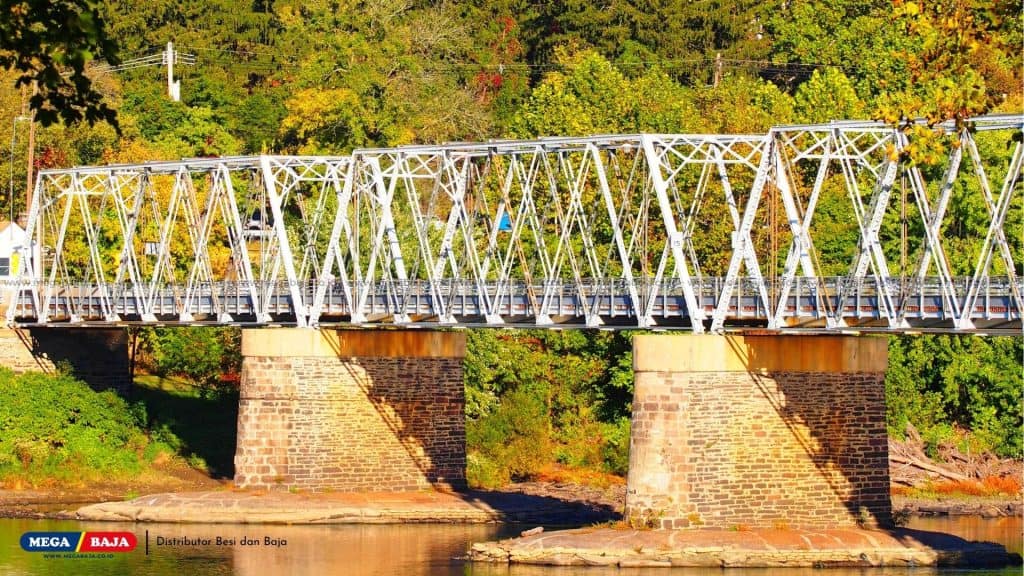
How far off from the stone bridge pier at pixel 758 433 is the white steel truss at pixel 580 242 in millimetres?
1272

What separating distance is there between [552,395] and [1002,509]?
20.3m

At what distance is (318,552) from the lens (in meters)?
62.1

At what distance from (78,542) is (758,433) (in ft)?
66.2

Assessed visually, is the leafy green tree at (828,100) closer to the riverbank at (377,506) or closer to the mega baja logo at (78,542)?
the riverbank at (377,506)

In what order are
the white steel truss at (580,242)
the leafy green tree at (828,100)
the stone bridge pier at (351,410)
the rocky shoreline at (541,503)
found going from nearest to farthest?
the white steel truss at (580,242)
the rocky shoreline at (541,503)
the stone bridge pier at (351,410)
the leafy green tree at (828,100)

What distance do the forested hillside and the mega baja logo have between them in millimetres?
16651

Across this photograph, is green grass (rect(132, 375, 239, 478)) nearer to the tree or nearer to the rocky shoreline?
the rocky shoreline

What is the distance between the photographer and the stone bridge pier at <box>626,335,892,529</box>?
2288 inches

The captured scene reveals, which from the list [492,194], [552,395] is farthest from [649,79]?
[552,395]

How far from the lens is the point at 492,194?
97.4 metres

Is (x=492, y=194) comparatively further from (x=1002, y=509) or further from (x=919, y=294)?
A: (x=919, y=294)

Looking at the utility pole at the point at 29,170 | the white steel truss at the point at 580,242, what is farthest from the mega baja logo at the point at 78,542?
the utility pole at the point at 29,170

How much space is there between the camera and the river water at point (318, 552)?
57.2 metres

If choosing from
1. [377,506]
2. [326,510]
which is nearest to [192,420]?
[377,506]
